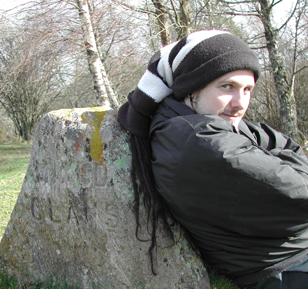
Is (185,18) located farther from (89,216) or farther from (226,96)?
(89,216)

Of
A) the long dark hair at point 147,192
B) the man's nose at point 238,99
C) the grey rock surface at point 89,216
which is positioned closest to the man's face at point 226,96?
the man's nose at point 238,99

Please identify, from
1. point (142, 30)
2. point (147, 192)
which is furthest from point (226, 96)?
point (142, 30)

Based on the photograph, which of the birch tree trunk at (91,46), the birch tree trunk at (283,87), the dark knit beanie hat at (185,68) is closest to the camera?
the dark knit beanie hat at (185,68)

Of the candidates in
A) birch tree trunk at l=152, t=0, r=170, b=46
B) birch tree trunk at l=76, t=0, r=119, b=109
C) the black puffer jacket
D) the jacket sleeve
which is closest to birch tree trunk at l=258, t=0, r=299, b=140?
birch tree trunk at l=152, t=0, r=170, b=46

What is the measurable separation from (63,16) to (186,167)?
801 centimetres

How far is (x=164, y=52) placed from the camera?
74.6 inches

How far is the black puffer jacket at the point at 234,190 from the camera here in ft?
4.54

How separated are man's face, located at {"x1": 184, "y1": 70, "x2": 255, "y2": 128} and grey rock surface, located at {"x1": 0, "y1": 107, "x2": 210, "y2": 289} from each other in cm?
55

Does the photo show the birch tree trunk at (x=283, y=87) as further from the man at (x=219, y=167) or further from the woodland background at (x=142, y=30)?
the man at (x=219, y=167)

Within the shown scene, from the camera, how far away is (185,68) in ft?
5.41

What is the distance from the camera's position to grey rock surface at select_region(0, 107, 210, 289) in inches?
68.1

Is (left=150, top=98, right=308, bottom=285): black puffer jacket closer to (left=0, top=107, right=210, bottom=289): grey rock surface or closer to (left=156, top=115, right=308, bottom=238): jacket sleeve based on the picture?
(left=156, top=115, right=308, bottom=238): jacket sleeve

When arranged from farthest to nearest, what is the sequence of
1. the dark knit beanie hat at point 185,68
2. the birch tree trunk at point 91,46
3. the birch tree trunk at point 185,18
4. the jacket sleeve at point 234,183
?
the birch tree trunk at point 91,46, the birch tree trunk at point 185,18, the dark knit beanie hat at point 185,68, the jacket sleeve at point 234,183

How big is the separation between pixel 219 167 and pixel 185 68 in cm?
63
